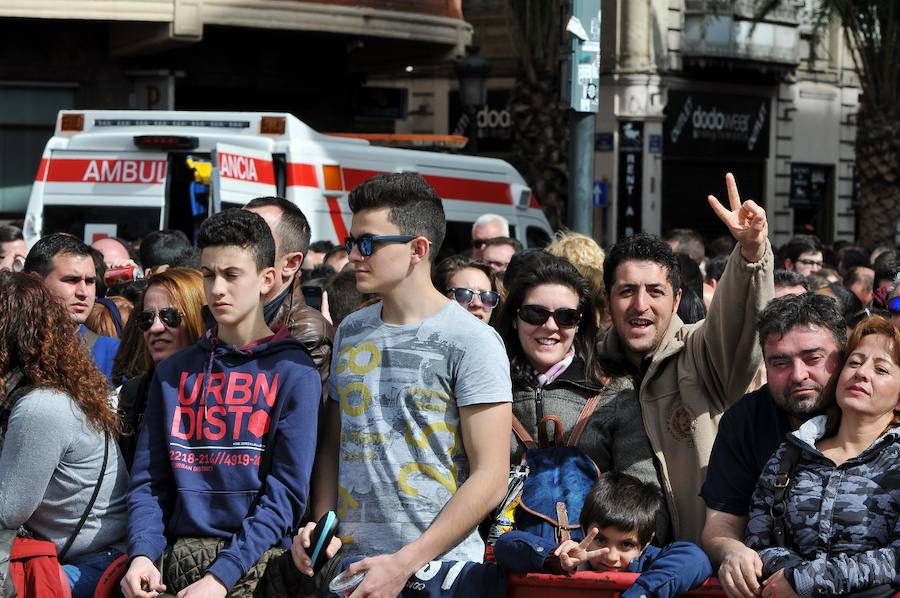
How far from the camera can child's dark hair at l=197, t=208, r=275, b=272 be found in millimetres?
4754

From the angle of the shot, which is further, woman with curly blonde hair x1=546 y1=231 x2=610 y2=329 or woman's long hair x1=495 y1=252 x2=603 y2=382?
woman with curly blonde hair x1=546 y1=231 x2=610 y2=329

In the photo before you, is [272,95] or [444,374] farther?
[272,95]

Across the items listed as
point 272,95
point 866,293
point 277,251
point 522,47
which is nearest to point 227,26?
point 272,95

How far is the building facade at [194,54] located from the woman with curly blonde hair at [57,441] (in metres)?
13.8

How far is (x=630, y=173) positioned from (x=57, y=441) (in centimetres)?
2407

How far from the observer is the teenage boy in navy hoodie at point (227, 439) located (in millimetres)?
4477

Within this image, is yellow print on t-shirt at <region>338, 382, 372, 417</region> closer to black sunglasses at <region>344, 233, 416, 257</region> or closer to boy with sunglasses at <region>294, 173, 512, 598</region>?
boy with sunglasses at <region>294, 173, 512, 598</region>

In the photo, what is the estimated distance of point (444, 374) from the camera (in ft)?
14.3

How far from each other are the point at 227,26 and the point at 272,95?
2.09 m

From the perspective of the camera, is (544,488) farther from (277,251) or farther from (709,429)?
(277,251)

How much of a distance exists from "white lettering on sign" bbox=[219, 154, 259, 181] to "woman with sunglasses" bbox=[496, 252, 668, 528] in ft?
23.3

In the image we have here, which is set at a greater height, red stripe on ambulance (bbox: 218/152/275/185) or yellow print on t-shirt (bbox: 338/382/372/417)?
red stripe on ambulance (bbox: 218/152/275/185)

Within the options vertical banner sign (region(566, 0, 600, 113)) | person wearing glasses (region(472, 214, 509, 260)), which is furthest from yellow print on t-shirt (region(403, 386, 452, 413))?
person wearing glasses (region(472, 214, 509, 260))

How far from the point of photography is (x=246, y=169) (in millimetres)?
12578
